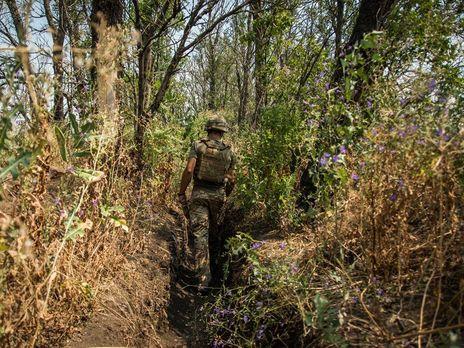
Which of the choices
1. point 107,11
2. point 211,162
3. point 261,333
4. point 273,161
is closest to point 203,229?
point 211,162

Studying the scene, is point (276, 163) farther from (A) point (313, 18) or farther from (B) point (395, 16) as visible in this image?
(A) point (313, 18)

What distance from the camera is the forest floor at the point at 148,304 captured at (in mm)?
2705

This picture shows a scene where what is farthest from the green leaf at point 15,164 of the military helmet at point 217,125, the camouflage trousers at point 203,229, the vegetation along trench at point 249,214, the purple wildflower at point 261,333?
the military helmet at point 217,125

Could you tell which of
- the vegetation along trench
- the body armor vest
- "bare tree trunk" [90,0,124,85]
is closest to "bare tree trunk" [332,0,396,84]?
the vegetation along trench

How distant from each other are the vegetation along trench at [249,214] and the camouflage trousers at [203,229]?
2cm

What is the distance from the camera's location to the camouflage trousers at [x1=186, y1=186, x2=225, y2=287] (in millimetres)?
4450

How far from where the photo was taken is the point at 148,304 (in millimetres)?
3541

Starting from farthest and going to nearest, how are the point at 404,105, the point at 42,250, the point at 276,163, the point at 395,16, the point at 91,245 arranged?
1. the point at 395,16
2. the point at 276,163
3. the point at 91,245
4. the point at 404,105
5. the point at 42,250

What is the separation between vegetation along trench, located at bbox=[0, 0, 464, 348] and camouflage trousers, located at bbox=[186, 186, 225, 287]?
2 cm

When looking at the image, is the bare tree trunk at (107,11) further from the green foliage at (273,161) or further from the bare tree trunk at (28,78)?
the bare tree trunk at (28,78)

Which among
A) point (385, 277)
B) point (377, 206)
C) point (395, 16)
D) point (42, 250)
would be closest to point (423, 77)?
point (377, 206)

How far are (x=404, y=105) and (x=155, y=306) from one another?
2704mm

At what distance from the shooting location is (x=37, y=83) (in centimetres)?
211

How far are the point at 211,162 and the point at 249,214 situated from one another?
107 centimetres
